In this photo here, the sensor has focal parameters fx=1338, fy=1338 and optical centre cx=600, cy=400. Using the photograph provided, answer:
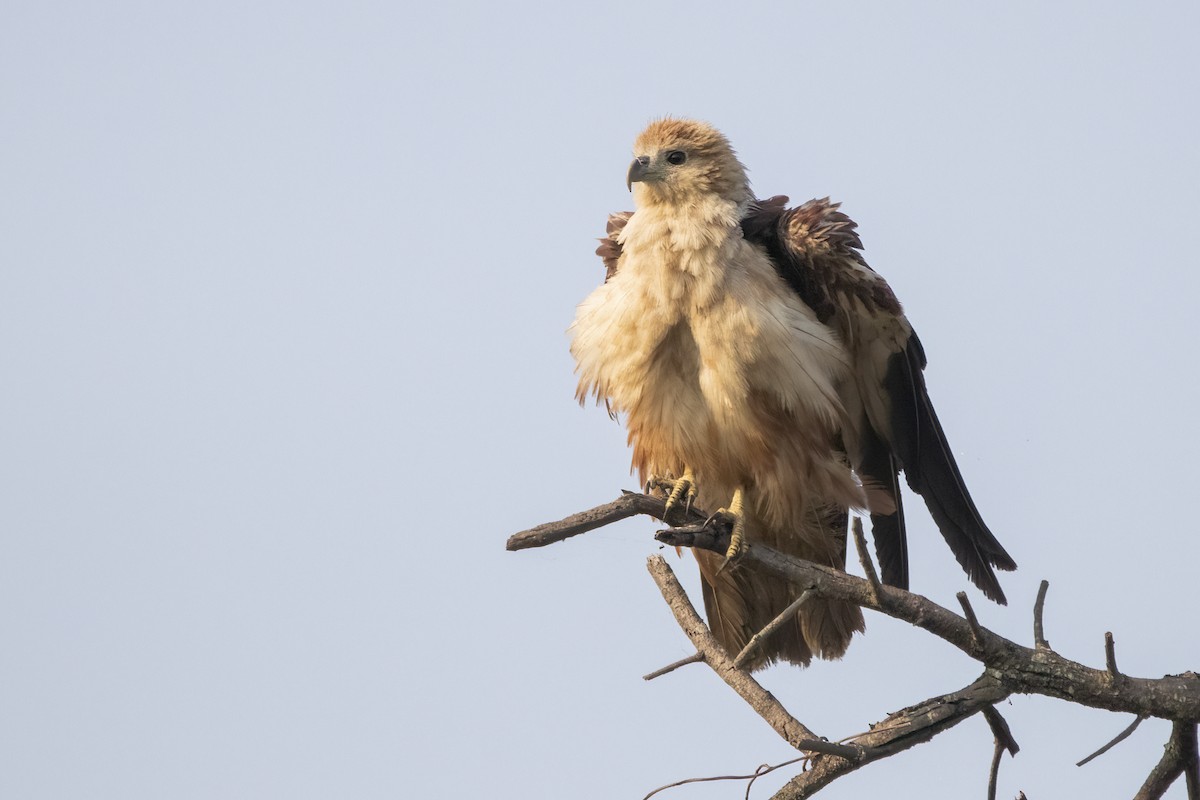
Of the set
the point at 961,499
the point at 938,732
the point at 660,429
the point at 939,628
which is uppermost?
the point at 660,429

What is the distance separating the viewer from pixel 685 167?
5887 mm

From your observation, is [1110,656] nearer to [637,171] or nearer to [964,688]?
[964,688]

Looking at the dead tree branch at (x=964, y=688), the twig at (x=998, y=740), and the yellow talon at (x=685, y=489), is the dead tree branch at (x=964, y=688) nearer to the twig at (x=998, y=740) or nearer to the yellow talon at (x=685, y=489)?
the twig at (x=998, y=740)

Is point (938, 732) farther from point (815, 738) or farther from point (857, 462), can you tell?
point (857, 462)

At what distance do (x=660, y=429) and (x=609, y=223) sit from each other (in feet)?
4.00

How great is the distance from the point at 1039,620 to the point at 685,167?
8.26 ft

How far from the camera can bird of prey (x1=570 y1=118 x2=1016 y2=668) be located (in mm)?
5500

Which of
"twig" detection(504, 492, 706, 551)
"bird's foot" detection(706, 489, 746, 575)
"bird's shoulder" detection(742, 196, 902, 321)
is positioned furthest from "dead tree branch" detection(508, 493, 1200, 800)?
"bird's shoulder" detection(742, 196, 902, 321)

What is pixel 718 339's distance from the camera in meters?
5.45

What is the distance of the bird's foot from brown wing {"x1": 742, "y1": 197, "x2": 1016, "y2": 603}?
642mm

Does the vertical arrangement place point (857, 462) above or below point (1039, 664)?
above

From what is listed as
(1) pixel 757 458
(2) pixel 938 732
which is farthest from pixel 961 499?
(2) pixel 938 732

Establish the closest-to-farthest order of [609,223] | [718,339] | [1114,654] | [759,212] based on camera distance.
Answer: [1114,654], [718,339], [759,212], [609,223]

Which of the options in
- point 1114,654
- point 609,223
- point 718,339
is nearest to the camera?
point 1114,654
